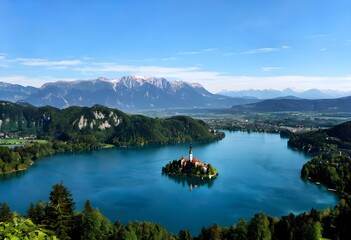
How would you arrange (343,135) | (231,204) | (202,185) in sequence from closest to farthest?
(231,204) → (202,185) → (343,135)

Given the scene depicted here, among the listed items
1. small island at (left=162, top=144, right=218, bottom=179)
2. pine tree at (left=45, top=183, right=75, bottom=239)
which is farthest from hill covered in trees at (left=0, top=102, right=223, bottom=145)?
pine tree at (left=45, top=183, right=75, bottom=239)

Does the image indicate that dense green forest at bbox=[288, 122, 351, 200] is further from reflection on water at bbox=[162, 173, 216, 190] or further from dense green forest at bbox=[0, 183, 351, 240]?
reflection on water at bbox=[162, 173, 216, 190]

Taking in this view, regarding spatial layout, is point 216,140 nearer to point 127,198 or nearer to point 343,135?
point 343,135

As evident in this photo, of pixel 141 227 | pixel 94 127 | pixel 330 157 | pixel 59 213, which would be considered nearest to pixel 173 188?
pixel 141 227

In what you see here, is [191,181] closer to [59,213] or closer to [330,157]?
[330,157]

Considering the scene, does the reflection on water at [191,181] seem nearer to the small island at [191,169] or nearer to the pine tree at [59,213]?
the small island at [191,169]

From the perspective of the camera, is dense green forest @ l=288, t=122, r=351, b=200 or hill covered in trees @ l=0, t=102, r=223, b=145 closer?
dense green forest @ l=288, t=122, r=351, b=200

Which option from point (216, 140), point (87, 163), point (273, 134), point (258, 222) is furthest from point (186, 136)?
point (258, 222)

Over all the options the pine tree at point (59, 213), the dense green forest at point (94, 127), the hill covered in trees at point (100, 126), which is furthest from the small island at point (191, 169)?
the hill covered in trees at point (100, 126)
